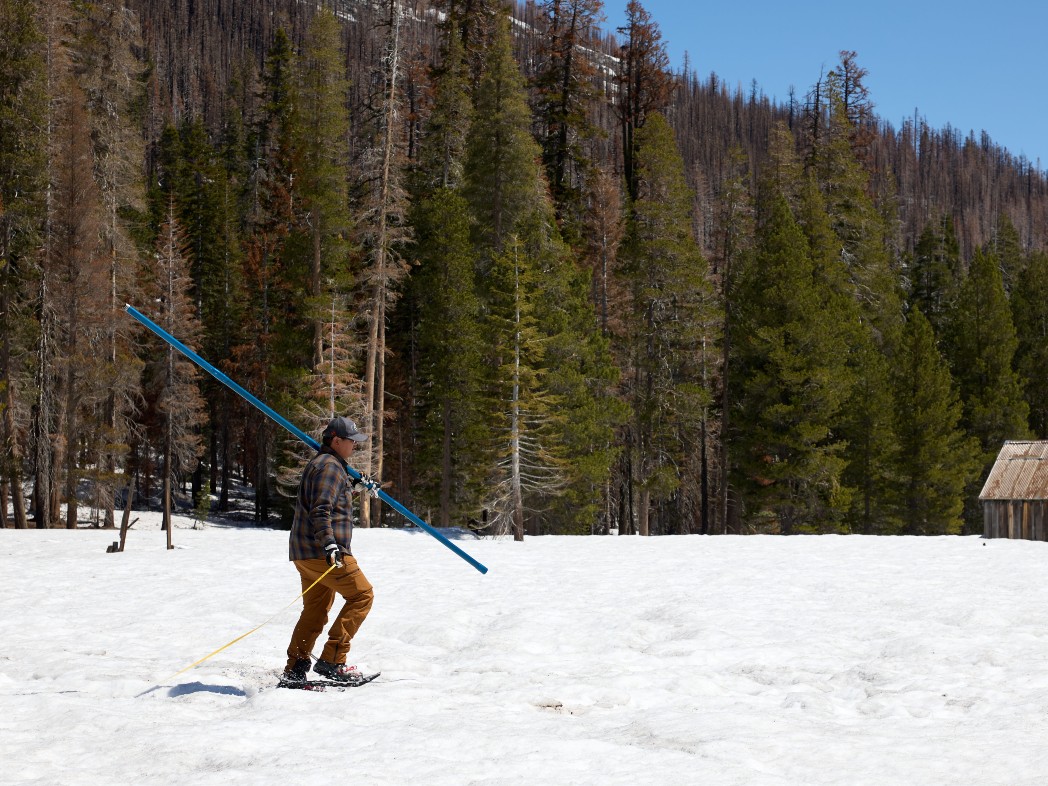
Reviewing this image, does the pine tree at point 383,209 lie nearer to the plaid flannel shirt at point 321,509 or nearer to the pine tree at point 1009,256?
the plaid flannel shirt at point 321,509

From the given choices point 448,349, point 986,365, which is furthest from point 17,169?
point 986,365

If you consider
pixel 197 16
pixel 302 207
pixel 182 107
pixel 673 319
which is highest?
pixel 197 16

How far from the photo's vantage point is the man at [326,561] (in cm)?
823

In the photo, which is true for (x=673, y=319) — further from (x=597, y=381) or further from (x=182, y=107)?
(x=182, y=107)

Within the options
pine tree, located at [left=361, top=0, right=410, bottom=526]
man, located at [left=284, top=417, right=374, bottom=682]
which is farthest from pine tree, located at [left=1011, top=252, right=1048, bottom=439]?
man, located at [left=284, top=417, right=374, bottom=682]

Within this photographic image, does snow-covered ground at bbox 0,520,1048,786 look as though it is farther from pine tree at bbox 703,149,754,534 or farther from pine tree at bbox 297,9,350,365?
pine tree at bbox 703,149,754,534

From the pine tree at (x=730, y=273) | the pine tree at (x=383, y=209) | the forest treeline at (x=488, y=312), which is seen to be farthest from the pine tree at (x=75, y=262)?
the pine tree at (x=730, y=273)

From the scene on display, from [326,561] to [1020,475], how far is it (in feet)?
76.1

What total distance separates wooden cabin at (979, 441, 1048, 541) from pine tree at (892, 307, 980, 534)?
13.9m

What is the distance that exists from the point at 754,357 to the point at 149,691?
31.3 meters

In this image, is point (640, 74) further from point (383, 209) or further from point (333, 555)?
point (333, 555)

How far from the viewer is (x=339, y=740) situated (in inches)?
261

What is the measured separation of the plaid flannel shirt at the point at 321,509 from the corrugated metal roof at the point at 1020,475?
73.2 feet

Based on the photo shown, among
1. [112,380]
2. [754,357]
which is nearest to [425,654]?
[112,380]
